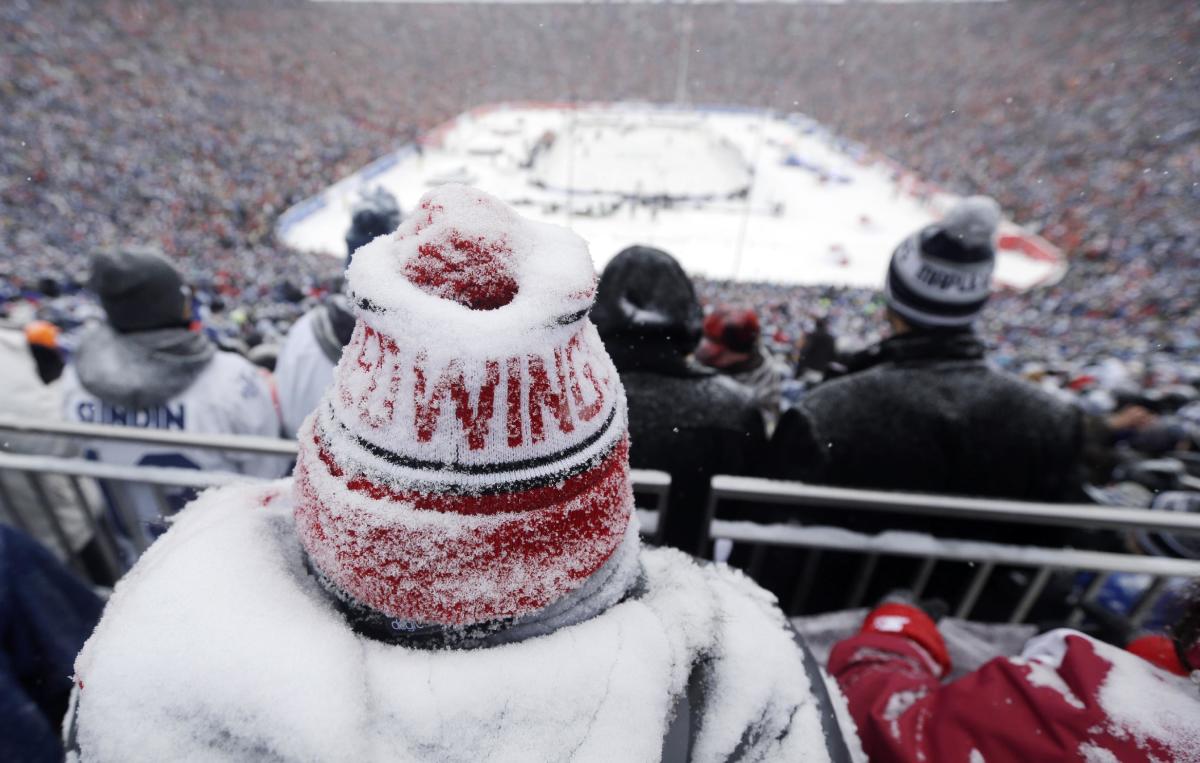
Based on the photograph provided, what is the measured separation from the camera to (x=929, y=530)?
6.07 ft

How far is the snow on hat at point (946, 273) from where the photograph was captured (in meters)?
1.93

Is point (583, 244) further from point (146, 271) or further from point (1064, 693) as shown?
point (146, 271)

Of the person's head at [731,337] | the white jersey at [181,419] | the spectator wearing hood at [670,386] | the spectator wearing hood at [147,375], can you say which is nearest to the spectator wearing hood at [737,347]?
the person's head at [731,337]

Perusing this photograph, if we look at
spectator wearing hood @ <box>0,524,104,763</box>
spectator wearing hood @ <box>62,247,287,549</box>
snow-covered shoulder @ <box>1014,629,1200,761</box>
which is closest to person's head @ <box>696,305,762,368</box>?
snow-covered shoulder @ <box>1014,629,1200,761</box>

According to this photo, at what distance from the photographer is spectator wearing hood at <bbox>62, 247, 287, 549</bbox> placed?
6.37ft

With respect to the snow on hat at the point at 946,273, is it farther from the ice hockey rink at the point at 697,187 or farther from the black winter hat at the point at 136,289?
the ice hockey rink at the point at 697,187

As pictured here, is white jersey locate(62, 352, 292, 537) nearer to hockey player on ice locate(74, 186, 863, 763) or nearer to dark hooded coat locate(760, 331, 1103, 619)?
hockey player on ice locate(74, 186, 863, 763)

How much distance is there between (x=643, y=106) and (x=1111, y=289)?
2739 cm

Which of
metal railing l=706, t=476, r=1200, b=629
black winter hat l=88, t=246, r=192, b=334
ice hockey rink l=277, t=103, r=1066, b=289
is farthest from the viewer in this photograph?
ice hockey rink l=277, t=103, r=1066, b=289

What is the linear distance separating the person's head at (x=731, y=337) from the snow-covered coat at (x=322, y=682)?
1.95m

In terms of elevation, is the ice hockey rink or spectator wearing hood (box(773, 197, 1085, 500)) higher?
spectator wearing hood (box(773, 197, 1085, 500))

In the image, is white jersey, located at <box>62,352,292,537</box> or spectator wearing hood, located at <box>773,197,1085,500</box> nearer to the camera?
spectator wearing hood, located at <box>773,197,1085,500</box>

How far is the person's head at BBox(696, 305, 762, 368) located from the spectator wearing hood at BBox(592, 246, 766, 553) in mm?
812

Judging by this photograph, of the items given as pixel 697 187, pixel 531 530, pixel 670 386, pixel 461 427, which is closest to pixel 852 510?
pixel 670 386
